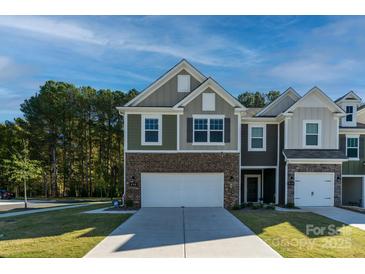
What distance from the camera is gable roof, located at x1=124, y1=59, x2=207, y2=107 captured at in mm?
15781

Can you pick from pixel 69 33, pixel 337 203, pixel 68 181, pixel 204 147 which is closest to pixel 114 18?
pixel 69 33

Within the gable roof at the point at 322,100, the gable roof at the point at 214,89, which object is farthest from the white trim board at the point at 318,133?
the gable roof at the point at 214,89

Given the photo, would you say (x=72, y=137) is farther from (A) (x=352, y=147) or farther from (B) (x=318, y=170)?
(A) (x=352, y=147)

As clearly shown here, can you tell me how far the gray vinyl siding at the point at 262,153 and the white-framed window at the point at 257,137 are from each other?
0.63 feet

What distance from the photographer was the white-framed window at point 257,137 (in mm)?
17234

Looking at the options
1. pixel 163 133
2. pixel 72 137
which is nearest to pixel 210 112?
pixel 163 133

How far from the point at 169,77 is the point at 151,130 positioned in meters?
3.23

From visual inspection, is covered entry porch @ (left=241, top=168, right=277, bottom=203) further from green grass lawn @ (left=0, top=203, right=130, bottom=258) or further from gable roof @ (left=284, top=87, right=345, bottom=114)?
green grass lawn @ (left=0, top=203, right=130, bottom=258)

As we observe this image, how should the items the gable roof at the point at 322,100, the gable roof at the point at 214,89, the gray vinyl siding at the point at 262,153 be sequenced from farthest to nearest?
the gray vinyl siding at the point at 262,153, the gable roof at the point at 322,100, the gable roof at the point at 214,89

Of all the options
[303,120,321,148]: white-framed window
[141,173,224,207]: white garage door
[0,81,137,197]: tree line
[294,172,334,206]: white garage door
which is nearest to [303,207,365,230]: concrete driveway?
[294,172,334,206]: white garage door

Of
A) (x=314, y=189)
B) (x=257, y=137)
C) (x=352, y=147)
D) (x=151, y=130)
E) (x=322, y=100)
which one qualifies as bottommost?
(x=314, y=189)

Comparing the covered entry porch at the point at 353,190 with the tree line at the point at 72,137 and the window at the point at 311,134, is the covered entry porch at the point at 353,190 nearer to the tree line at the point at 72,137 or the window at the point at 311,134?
the window at the point at 311,134

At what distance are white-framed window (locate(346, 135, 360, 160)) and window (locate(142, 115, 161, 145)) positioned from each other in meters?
11.9

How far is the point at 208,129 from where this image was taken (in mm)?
15633
